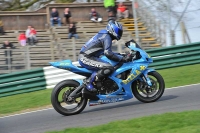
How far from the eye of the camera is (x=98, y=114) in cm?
906

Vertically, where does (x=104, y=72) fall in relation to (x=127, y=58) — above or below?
below

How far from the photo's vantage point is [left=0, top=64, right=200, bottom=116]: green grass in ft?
38.9

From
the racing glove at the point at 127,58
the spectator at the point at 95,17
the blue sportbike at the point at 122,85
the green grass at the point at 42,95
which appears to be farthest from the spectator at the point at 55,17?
the racing glove at the point at 127,58

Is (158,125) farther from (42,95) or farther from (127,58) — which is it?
(42,95)

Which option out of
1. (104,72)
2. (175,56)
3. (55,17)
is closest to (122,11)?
(55,17)

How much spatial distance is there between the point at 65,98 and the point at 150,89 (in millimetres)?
1697

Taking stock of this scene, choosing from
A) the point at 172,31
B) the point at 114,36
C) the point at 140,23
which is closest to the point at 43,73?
the point at 172,31

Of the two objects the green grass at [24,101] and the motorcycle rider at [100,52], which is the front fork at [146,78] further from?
the green grass at [24,101]

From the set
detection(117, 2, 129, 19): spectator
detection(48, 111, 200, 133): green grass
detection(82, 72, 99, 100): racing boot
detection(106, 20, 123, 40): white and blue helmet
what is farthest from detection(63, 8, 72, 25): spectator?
detection(48, 111, 200, 133): green grass

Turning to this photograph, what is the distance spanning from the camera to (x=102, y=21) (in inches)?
912

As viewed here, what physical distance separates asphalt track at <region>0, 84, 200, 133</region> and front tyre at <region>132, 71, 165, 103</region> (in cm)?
13

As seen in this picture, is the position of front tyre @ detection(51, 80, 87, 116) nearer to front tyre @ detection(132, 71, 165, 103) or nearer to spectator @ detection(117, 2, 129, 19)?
front tyre @ detection(132, 71, 165, 103)

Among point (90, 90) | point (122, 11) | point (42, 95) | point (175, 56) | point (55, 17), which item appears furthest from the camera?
point (122, 11)

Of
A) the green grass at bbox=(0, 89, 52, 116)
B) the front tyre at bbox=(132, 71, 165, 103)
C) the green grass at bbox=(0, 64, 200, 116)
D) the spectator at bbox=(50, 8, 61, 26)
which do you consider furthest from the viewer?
the spectator at bbox=(50, 8, 61, 26)
